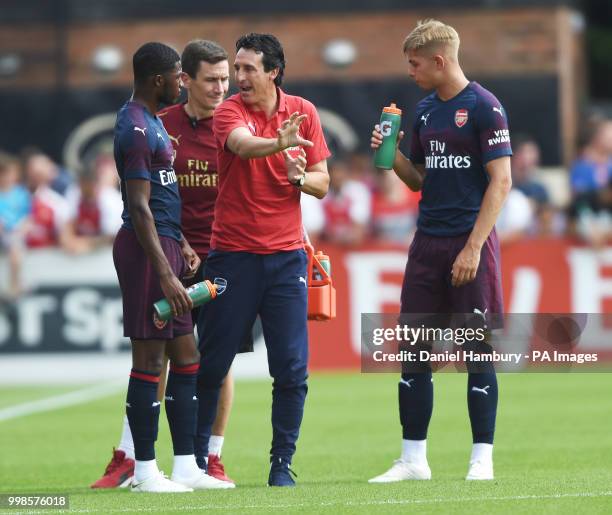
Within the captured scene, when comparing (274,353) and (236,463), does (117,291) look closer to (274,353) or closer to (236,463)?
(236,463)

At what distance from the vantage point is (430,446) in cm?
1097

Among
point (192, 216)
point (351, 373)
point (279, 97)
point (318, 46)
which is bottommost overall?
point (351, 373)

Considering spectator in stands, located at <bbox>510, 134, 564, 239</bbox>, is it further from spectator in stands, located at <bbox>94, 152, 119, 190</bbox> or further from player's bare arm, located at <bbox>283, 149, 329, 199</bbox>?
player's bare arm, located at <bbox>283, 149, 329, 199</bbox>

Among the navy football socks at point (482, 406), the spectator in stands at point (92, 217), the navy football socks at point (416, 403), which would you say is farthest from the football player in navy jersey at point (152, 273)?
the spectator in stands at point (92, 217)

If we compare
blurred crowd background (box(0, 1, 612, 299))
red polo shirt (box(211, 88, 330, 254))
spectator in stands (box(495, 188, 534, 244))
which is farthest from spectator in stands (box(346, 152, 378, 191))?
red polo shirt (box(211, 88, 330, 254))

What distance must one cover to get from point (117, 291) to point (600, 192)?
220 inches

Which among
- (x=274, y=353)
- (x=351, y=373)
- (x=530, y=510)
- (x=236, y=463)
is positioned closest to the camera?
(x=530, y=510)

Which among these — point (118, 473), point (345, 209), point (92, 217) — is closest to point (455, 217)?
point (118, 473)

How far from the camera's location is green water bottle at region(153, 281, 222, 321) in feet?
26.8

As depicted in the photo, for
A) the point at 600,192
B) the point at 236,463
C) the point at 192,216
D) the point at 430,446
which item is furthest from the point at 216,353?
the point at 600,192

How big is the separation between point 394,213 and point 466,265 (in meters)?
9.36

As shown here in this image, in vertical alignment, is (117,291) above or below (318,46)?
below

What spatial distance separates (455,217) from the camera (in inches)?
340

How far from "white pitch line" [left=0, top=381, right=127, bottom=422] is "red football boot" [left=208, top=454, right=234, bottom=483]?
504cm
